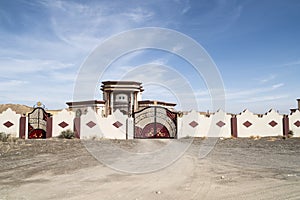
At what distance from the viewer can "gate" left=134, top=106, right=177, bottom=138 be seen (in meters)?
21.6

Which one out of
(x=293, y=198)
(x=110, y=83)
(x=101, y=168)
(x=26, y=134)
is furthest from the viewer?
(x=110, y=83)

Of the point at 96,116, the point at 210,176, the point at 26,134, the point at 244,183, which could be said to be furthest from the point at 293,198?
the point at 26,134

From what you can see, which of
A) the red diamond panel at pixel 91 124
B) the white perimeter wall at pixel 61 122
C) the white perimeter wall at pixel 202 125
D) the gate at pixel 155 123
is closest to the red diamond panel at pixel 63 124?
the white perimeter wall at pixel 61 122

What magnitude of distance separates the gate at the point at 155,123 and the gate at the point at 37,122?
22.1 feet

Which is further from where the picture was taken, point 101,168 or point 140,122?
Result: point 140,122

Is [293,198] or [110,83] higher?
[110,83]

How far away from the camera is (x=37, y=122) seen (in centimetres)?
2030

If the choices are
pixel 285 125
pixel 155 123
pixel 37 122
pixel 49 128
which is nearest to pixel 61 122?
pixel 49 128

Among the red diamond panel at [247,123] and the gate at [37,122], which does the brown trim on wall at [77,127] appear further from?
the red diamond panel at [247,123]

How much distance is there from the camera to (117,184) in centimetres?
588

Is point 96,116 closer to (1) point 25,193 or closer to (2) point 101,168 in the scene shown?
(2) point 101,168

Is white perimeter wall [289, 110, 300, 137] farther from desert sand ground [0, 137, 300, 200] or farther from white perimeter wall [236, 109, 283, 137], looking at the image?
desert sand ground [0, 137, 300, 200]

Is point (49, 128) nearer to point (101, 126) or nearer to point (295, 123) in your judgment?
point (101, 126)

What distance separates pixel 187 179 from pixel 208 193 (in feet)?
4.16
